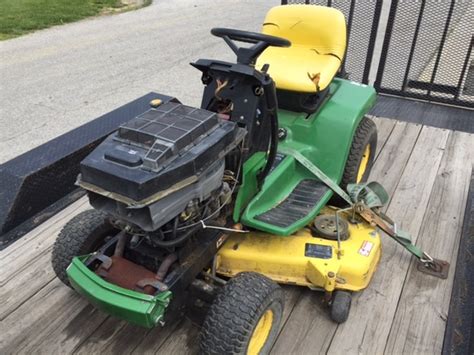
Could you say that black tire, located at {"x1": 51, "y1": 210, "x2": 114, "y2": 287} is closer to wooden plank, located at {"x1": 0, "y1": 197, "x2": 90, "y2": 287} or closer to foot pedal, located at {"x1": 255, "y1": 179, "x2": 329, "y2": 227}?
wooden plank, located at {"x1": 0, "y1": 197, "x2": 90, "y2": 287}

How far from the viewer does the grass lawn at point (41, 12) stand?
6.27 meters

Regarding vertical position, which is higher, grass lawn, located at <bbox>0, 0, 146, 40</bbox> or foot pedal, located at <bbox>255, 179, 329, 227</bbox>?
foot pedal, located at <bbox>255, 179, 329, 227</bbox>

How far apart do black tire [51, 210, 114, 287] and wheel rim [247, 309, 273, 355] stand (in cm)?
71

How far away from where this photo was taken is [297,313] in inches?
77.2

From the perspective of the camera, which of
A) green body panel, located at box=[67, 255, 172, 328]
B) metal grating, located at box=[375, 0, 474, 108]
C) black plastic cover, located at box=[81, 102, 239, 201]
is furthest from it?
metal grating, located at box=[375, 0, 474, 108]

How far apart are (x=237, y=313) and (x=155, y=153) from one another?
1.89 ft

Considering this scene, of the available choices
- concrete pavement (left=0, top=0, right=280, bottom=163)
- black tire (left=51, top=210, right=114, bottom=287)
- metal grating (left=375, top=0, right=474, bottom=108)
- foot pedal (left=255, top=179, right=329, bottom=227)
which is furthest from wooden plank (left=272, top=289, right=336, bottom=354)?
concrete pavement (left=0, top=0, right=280, bottom=163)

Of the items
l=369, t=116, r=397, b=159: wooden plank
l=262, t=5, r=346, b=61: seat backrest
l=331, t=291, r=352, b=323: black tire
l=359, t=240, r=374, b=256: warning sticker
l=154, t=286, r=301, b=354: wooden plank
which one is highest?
l=262, t=5, r=346, b=61: seat backrest

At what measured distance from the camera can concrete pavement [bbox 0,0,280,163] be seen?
4008 mm

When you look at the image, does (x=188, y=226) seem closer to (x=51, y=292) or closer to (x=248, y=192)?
(x=248, y=192)

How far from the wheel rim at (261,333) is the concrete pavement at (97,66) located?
7.96ft

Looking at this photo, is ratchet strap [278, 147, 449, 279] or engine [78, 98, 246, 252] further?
ratchet strap [278, 147, 449, 279]

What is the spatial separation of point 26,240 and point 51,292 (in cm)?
39

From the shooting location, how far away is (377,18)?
11.5 feet
